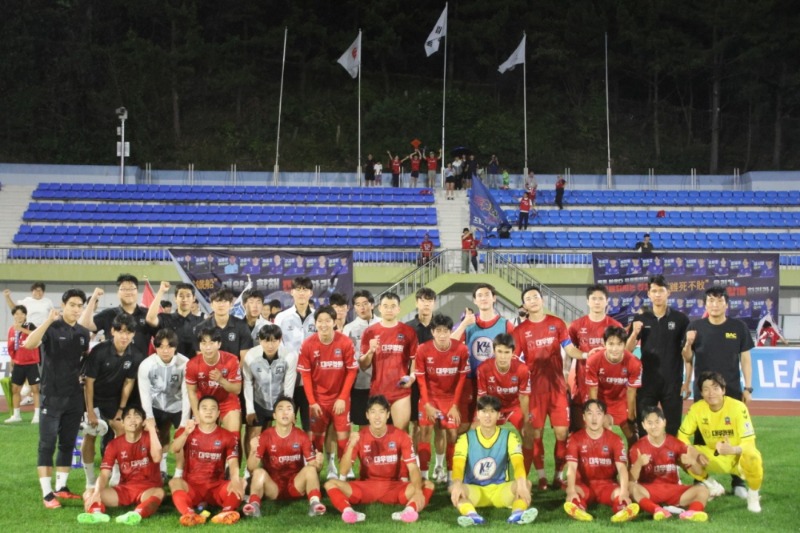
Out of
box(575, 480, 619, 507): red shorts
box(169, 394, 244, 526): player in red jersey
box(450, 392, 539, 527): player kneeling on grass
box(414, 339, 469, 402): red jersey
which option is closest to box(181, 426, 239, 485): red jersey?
box(169, 394, 244, 526): player in red jersey

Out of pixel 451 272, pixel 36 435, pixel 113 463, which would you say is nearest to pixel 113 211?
pixel 451 272

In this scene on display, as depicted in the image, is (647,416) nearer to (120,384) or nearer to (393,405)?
(393,405)

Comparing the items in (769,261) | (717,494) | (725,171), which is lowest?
(717,494)

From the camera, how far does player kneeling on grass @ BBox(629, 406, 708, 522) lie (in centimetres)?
895

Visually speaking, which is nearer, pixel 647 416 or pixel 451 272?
pixel 647 416

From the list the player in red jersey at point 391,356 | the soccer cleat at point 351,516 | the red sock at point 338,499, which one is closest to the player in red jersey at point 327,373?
the player in red jersey at point 391,356

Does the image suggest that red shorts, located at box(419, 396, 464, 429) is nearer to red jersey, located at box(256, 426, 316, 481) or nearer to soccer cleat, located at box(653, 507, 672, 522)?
red jersey, located at box(256, 426, 316, 481)

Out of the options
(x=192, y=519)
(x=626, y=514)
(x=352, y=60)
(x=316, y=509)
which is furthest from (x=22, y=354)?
(x=352, y=60)

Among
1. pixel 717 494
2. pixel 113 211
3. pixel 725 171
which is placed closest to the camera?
pixel 717 494

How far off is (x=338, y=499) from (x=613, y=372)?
10.9 feet

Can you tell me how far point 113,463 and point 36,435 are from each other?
502cm

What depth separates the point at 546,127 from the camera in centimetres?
4584

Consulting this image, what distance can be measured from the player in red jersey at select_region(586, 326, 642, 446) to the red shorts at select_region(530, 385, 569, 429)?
1.32 feet

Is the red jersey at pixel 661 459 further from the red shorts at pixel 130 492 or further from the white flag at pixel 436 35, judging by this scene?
the white flag at pixel 436 35
